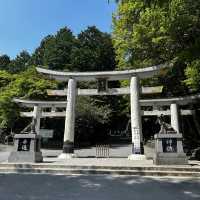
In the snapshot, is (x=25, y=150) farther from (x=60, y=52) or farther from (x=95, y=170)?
(x=60, y=52)

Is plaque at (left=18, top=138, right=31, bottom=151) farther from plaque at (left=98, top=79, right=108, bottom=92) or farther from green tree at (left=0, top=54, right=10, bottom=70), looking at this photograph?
green tree at (left=0, top=54, right=10, bottom=70)

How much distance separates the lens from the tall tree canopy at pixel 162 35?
1093 cm

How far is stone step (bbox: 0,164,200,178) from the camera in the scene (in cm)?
1170

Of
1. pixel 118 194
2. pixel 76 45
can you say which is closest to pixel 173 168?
Answer: pixel 118 194

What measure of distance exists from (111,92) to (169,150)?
298 inches

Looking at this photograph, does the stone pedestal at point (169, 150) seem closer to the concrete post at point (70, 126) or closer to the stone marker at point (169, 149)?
the stone marker at point (169, 149)

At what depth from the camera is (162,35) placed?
1747 cm

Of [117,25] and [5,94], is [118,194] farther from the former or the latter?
[5,94]

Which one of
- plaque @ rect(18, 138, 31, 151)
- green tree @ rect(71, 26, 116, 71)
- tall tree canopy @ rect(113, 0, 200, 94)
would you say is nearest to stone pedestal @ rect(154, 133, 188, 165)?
tall tree canopy @ rect(113, 0, 200, 94)

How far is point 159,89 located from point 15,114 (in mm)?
16622

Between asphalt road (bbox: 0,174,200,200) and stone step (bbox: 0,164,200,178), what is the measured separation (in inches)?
29.3

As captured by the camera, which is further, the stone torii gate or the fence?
the fence

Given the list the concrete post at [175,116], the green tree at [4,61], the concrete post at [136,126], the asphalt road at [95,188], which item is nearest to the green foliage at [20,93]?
the concrete post at [136,126]

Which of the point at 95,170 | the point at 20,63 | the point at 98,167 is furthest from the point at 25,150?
the point at 20,63
